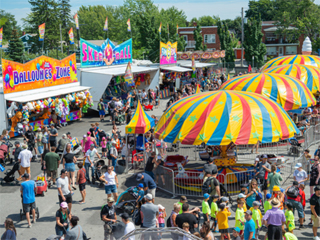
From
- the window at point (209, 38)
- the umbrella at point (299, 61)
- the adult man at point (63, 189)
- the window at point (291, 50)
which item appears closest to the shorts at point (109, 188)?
the adult man at point (63, 189)

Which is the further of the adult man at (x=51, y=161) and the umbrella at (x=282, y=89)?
the umbrella at (x=282, y=89)

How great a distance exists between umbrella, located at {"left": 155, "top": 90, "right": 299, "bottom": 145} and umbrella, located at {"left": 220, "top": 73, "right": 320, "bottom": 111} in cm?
471

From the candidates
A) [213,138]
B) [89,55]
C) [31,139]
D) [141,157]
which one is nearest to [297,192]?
[213,138]

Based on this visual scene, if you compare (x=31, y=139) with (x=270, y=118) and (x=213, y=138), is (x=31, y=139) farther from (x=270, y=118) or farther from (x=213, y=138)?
(x=270, y=118)

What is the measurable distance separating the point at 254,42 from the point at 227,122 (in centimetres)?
4814

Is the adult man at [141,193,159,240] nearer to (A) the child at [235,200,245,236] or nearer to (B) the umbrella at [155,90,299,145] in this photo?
(A) the child at [235,200,245,236]

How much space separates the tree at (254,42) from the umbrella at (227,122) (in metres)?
46.3

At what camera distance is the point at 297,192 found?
9875mm

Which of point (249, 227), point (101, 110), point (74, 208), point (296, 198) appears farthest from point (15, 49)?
point (249, 227)

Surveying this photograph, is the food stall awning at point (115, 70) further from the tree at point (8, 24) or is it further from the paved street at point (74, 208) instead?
the tree at point (8, 24)

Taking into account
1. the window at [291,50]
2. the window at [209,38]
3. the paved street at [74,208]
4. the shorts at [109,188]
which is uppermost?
the window at [209,38]

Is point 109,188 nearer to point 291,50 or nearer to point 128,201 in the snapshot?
point 128,201

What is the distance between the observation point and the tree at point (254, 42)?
186 feet

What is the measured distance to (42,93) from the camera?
22.0 m
